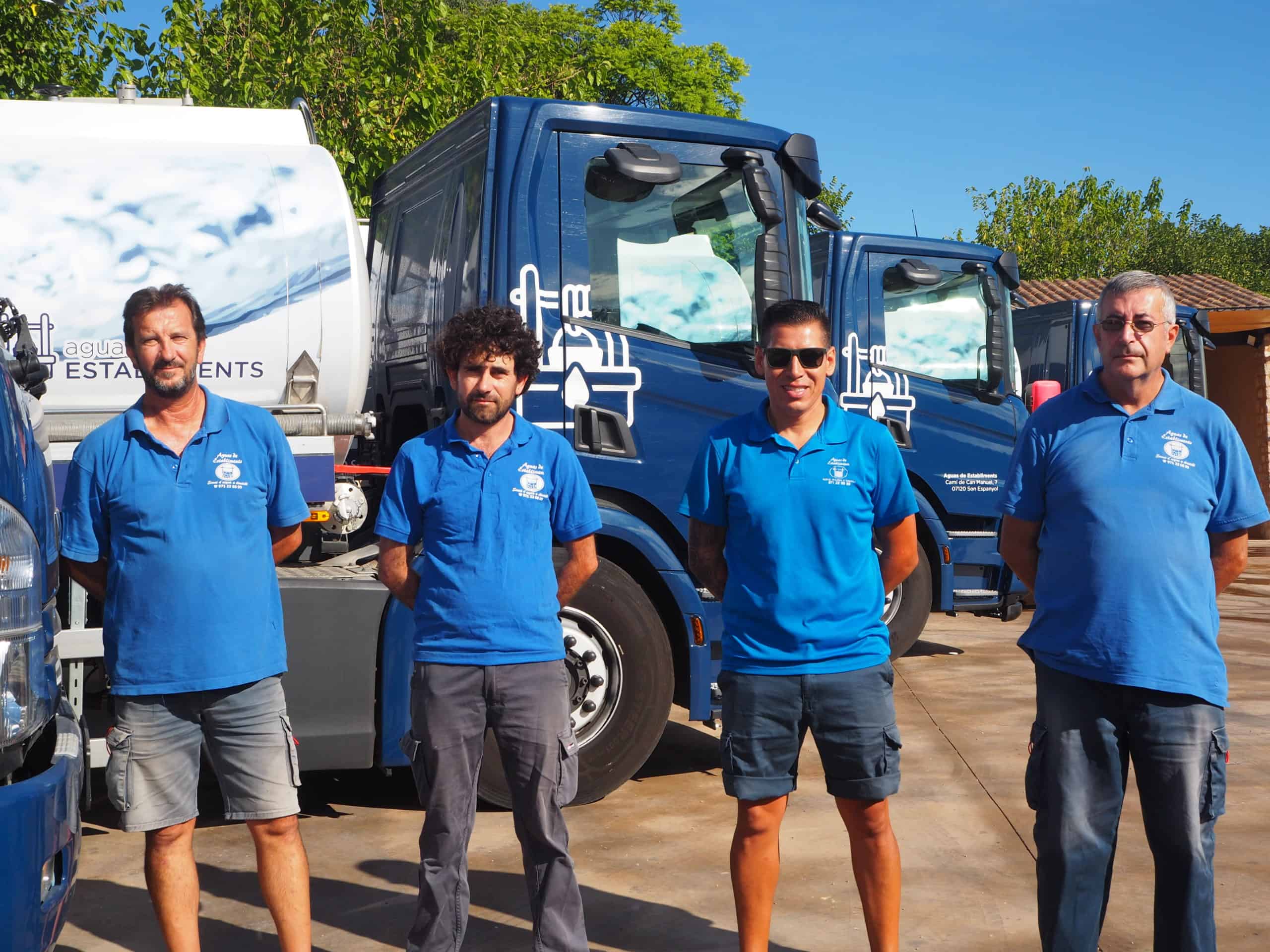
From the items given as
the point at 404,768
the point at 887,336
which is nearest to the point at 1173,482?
the point at 404,768

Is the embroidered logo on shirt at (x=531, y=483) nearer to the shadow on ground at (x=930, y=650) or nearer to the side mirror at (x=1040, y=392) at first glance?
the shadow on ground at (x=930, y=650)

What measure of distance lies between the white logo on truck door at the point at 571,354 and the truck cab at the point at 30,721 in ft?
8.22

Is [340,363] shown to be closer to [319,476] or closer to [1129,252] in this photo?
[319,476]

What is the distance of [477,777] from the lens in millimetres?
3480

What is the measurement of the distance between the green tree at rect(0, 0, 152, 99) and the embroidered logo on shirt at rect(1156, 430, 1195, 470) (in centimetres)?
906

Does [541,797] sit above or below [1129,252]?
below

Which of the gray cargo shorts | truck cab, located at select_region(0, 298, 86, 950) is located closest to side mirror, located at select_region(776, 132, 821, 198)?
the gray cargo shorts

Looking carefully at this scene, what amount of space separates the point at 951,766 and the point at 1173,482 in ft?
11.1

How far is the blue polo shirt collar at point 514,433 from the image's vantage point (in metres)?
3.54

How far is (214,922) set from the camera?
13.7 ft

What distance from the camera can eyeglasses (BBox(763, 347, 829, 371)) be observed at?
3.46 meters

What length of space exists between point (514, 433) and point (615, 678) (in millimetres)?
1955

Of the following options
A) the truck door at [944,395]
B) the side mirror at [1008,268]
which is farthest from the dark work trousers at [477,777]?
the side mirror at [1008,268]

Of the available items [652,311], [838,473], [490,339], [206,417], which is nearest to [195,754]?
[206,417]
